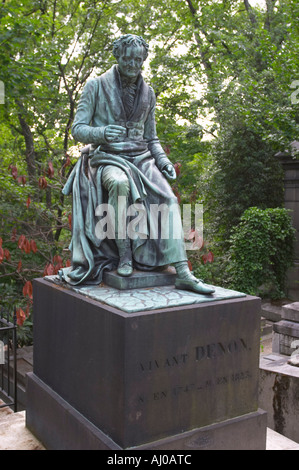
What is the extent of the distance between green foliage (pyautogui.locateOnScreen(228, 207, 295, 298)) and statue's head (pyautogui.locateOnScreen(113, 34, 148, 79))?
738cm

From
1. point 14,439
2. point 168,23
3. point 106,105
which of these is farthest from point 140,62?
point 168,23

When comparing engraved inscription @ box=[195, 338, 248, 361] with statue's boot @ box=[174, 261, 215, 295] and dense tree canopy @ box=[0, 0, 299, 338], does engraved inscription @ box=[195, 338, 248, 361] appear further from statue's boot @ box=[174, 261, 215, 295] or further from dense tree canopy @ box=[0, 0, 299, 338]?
dense tree canopy @ box=[0, 0, 299, 338]

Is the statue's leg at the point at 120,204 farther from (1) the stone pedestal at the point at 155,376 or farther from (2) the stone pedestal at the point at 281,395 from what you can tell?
(2) the stone pedestal at the point at 281,395

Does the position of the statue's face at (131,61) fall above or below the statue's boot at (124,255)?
above

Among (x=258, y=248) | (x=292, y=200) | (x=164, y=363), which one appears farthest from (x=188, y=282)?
(x=292, y=200)

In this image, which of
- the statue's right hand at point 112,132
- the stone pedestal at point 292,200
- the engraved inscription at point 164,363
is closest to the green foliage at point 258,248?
the stone pedestal at point 292,200

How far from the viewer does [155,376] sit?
312 cm

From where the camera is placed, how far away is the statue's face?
387 cm

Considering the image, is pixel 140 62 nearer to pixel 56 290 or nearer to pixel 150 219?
pixel 150 219

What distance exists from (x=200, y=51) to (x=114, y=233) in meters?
14.7

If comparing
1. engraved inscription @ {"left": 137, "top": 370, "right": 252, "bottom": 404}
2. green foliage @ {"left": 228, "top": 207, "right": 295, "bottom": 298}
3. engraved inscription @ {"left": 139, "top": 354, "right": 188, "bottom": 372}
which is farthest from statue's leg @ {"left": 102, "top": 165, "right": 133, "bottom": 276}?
green foliage @ {"left": 228, "top": 207, "right": 295, "bottom": 298}

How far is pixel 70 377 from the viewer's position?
12.1ft

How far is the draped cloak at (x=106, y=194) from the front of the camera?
3.88m

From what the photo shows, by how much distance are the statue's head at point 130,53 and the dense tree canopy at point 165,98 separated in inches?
201
